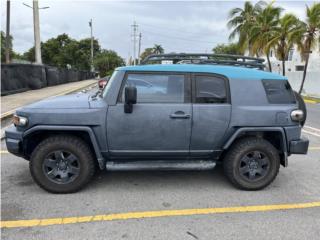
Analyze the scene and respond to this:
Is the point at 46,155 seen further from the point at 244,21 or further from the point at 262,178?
the point at 244,21

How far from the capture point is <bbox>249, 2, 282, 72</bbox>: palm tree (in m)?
30.0

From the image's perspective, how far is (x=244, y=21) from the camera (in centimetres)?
3500

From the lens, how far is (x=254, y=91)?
4.72 metres

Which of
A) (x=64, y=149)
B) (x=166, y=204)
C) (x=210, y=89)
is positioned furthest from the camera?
(x=210, y=89)

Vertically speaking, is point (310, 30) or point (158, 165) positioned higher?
point (310, 30)

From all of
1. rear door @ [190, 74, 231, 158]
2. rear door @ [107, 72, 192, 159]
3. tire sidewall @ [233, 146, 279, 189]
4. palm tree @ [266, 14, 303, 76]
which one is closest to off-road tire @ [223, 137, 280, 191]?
tire sidewall @ [233, 146, 279, 189]

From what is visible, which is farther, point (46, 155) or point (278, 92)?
point (278, 92)

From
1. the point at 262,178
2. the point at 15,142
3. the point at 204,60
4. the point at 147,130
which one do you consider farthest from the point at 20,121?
the point at 262,178

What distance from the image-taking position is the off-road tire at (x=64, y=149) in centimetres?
445

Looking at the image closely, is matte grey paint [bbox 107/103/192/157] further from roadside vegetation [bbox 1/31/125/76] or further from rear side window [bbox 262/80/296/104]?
roadside vegetation [bbox 1/31/125/76]

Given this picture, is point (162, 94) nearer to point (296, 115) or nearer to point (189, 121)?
point (189, 121)

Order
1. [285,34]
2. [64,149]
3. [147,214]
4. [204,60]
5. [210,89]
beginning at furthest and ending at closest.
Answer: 1. [285,34]
2. [204,60]
3. [210,89]
4. [64,149]
5. [147,214]

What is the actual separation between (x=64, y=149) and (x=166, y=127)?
135cm

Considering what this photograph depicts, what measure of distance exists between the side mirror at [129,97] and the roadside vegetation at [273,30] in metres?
18.5
